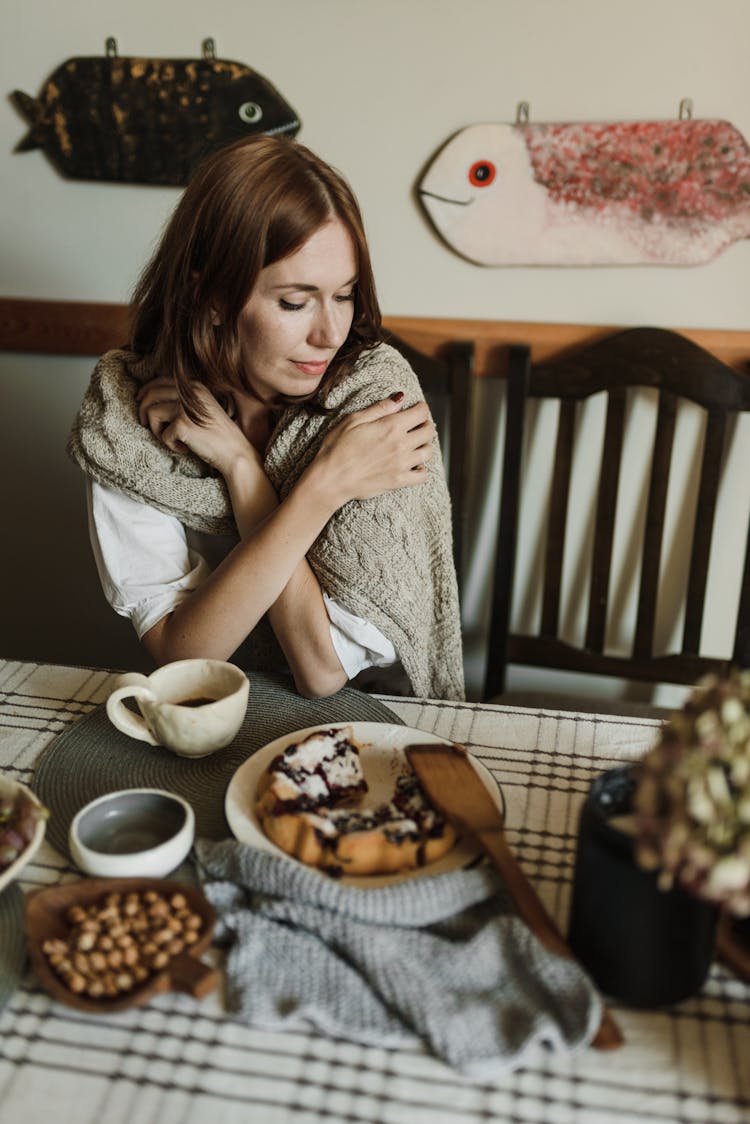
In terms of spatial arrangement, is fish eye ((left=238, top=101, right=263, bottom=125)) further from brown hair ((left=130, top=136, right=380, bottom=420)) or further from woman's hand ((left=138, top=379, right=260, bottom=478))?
woman's hand ((left=138, top=379, right=260, bottom=478))

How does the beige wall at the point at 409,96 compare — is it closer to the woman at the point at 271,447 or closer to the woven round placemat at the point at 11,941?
the woman at the point at 271,447

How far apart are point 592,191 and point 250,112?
26.3 inches

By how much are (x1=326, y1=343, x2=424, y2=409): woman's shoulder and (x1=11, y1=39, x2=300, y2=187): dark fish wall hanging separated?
2.14 feet

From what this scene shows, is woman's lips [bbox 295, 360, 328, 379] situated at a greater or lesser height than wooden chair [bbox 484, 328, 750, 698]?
greater

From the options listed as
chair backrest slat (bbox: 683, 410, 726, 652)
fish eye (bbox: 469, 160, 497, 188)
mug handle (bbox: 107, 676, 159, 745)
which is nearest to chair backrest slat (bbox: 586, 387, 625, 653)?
chair backrest slat (bbox: 683, 410, 726, 652)

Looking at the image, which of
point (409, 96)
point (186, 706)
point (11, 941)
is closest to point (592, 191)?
point (409, 96)

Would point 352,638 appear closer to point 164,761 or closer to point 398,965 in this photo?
point 164,761

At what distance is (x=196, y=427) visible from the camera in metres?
1.34

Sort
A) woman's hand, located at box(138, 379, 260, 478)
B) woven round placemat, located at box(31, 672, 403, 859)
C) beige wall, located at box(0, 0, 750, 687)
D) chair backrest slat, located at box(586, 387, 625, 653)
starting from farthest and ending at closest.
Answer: chair backrest slat, located at box(586, 387, 625, 653), beige wall, located at box(0, 0, 750, 687), woman's hand, located at box(138, 379, 260, 478), woven round placemat, located at box(31, 672, 403, 859)

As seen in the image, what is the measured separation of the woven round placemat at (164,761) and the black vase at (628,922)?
0.36 m

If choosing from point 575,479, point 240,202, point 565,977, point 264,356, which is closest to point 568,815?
point 565,977

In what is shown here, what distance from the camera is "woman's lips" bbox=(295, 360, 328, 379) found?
1.33 meters

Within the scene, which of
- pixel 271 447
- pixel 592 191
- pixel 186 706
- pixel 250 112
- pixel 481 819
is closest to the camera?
pixel 481 819

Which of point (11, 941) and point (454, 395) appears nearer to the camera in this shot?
point (11, 941)
